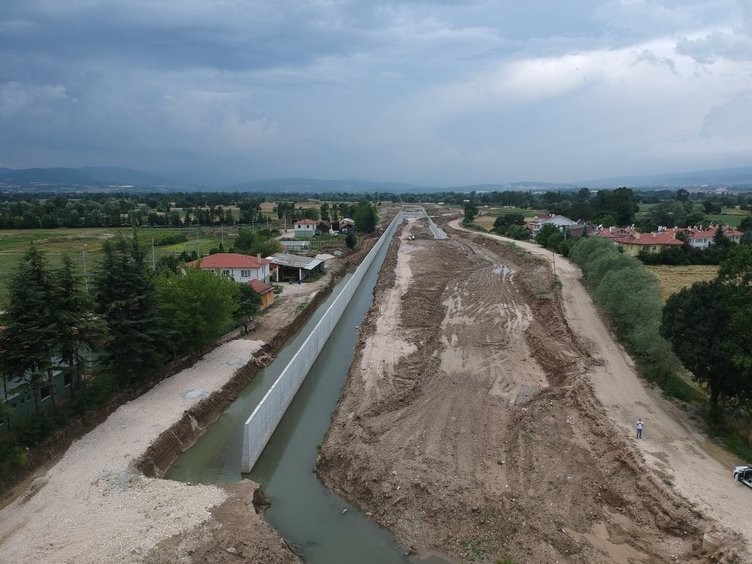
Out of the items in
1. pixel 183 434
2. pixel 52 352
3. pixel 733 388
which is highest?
pixel 52 352

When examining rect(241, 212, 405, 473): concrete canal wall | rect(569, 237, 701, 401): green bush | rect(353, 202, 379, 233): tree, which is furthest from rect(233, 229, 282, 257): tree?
rect(353, 202, 379, 233): tree

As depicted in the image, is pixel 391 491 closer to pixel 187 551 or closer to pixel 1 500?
pixel 187 551

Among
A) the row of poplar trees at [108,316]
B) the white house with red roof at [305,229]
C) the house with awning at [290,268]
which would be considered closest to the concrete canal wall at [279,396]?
the row of poplar trees at [108,316]

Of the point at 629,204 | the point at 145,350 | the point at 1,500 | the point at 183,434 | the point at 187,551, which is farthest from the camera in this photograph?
the point at 629,204

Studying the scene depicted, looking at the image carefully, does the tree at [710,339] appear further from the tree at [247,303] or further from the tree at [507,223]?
the tree at [507,223]

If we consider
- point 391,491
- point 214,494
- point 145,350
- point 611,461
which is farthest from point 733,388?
point 145,350
